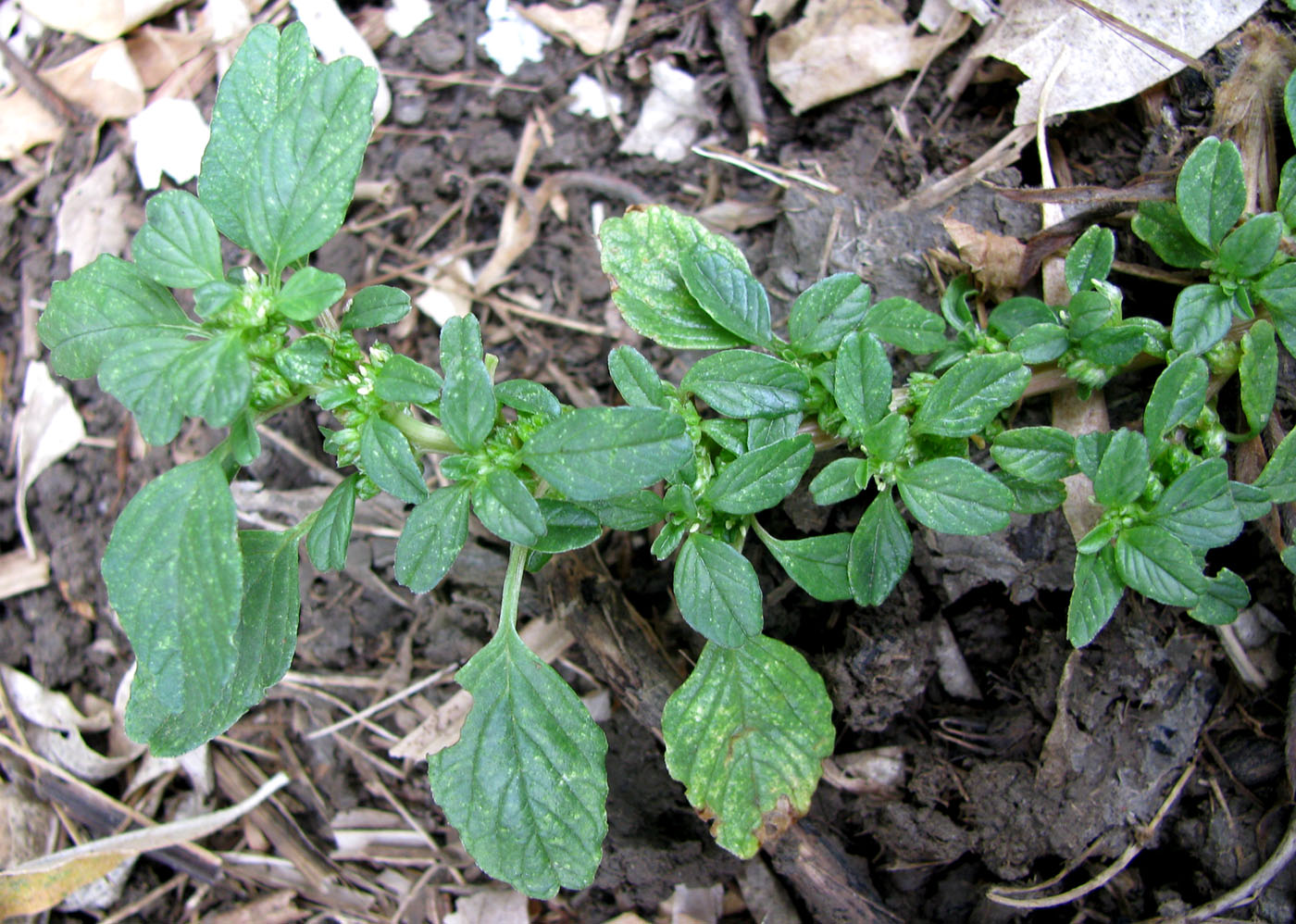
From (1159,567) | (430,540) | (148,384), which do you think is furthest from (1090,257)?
(148,384)

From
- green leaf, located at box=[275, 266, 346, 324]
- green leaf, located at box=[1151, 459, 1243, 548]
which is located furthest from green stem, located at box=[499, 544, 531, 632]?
green leaf, located at box=[1151, 459, 1243, 548]

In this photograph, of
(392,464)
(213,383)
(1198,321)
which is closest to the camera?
(213,383)

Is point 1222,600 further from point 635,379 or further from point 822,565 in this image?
point 635,379

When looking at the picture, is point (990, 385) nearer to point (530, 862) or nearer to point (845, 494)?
point (845, 494)

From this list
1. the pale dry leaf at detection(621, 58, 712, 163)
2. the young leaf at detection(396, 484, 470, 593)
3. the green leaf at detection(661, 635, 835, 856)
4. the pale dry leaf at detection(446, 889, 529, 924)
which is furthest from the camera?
the pale dry leaf at detection(621, 58, 712, 163)

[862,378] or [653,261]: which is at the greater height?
[653,261]

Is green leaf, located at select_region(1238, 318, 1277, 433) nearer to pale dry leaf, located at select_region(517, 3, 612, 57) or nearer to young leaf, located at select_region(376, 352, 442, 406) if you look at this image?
young leaf, located at select_region(376, 352, 442, 406)
